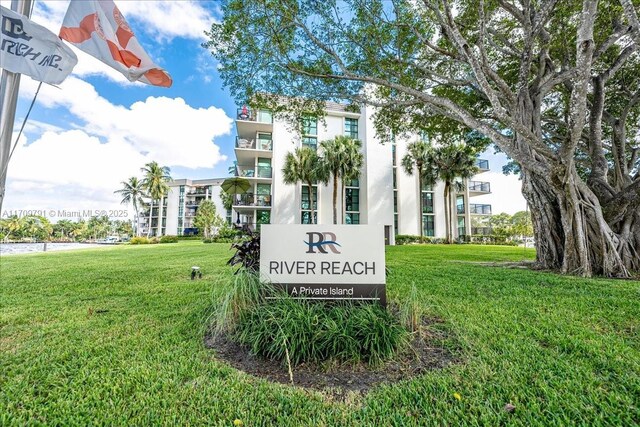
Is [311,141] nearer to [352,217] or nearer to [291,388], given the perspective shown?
[352,217]

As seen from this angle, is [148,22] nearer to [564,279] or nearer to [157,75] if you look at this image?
[157,75]

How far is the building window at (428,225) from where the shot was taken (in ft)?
94.3

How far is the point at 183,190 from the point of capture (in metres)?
57.6

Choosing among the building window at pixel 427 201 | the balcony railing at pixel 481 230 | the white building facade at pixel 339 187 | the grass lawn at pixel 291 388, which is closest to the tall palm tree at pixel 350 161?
the white building facade at pixel 339 187

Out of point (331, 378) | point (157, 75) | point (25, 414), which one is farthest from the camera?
point (157, 75)

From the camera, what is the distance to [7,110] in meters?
3.02

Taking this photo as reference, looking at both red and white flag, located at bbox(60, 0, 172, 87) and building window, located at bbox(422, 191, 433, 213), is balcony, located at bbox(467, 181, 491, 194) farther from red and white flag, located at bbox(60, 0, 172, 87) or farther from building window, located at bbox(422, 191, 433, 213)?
red and white flag, located at bbox(60, 0, 172, 87)

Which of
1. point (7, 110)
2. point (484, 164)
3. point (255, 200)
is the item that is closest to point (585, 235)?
point (7, 110)

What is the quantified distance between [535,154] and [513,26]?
13.9 feet

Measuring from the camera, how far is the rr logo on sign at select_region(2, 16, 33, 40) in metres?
2.89

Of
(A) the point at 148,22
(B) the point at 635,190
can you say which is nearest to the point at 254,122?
(A) the point at 148,22

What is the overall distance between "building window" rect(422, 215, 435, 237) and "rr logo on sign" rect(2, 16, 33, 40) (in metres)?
29.0

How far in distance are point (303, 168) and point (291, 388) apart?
74.4 ft

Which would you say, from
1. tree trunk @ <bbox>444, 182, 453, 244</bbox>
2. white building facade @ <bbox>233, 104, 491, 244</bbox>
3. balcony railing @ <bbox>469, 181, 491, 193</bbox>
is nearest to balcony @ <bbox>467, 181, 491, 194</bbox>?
balcony railing @ <bbox>469, 181, 491, 193</bbox>
